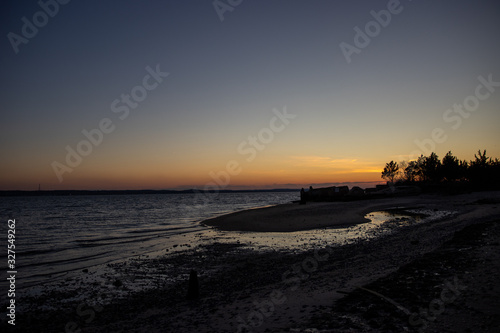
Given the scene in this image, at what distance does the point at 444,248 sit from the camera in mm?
11883

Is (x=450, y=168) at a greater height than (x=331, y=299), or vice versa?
(x=450, y=168)

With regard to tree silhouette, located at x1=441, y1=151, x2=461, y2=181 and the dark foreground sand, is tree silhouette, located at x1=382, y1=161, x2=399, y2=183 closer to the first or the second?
tree silhouette, located at x1=441, y1=151, x2=461, y2=181

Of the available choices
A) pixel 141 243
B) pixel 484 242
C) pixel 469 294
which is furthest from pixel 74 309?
pixel 484 242

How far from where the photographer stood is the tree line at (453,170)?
232ft

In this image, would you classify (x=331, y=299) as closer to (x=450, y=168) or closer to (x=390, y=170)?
(x=450, y=168)

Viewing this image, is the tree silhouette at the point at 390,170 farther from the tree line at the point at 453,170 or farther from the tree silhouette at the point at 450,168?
the tree silhouette at the point at 450,168

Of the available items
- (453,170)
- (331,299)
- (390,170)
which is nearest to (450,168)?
(453,170)

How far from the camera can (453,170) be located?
86125mm

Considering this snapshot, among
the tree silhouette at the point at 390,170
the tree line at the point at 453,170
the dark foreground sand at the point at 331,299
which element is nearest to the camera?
the dark foreground sand at the point at 331,299

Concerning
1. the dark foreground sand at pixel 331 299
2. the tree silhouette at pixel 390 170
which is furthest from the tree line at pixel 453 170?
the dark foreground sand at pixel 331 299

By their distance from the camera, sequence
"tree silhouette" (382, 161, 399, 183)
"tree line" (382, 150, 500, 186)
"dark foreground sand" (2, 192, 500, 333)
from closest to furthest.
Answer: "dark foreground sand" (2, 192, 500, 333), "tree line" (382, 150, 500, 186), "tree silhouette" (382, 161, 399, 183)

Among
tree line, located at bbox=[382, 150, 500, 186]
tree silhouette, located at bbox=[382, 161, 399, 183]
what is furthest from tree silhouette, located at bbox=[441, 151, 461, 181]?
tree silhouette, located at bbox=[382, 161, 399, 183]

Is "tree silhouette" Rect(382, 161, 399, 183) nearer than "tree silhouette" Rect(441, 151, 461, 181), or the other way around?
"tree silhouette" Rect(441, 151, 461, 181)

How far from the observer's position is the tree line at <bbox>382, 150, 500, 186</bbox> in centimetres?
7062
